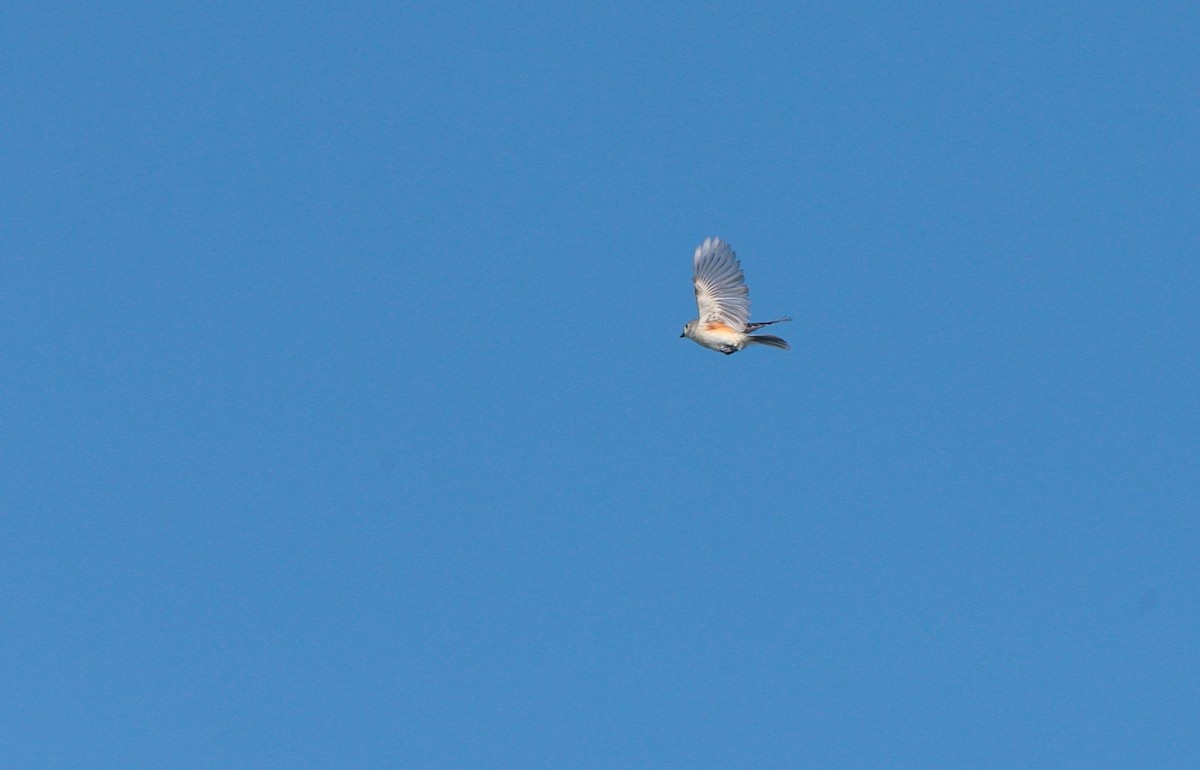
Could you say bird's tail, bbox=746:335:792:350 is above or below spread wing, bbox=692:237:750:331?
below

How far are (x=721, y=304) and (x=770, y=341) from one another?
→ 240cm

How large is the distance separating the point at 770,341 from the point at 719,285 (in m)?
2.87

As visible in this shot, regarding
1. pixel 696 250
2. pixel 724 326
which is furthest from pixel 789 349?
pixel 696 250

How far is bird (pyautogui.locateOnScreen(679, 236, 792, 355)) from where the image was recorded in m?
31.8

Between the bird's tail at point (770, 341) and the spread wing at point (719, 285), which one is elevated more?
the spread wing at point (719, 285)

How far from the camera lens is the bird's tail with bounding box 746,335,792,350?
30.8 m

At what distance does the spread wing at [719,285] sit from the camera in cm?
3278

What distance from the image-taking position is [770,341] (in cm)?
3106

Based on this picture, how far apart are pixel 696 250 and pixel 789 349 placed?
4499 millimetres

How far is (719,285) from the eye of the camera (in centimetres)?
3338

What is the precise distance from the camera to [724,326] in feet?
106

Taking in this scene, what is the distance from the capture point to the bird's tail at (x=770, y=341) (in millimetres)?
30828

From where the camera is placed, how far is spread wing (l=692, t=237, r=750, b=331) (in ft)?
108

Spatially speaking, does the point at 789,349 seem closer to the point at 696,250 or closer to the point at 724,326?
the point at 724,326
